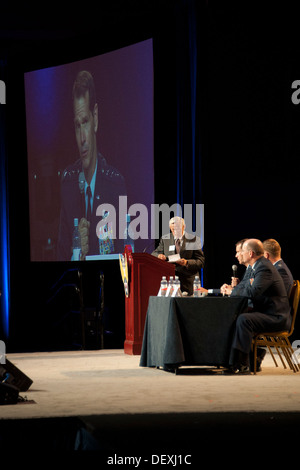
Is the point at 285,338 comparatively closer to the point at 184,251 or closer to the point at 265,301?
the point at 265,301

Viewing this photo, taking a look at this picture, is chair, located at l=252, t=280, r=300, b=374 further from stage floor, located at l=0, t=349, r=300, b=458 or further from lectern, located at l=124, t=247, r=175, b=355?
lectern, located at l=124, t=247, r=175, b=355

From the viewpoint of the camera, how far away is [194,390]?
550 cm

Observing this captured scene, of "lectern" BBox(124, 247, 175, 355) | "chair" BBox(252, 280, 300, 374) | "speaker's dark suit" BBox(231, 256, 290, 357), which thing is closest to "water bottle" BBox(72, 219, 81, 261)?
"lectern" BBox(124, 247, 175, 355)

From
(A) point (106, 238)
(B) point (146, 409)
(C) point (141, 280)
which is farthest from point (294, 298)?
(A) point (106, 238)

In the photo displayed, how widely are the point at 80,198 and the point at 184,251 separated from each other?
2695 millimetres

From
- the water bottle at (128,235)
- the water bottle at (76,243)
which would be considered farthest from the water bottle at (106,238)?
the water bottle at (76,243)

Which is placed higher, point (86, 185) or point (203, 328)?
point (86, 185)

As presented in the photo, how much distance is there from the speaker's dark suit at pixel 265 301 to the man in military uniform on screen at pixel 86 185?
3656 millimetres

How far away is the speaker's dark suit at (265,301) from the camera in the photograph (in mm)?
6445

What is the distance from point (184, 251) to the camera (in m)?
8.27

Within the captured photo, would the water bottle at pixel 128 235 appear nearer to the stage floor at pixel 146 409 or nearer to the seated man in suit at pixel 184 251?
the seated man in suit at pixel 184 251

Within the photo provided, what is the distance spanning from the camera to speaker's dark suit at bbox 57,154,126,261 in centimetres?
1016

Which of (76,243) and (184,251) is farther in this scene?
(76,243)

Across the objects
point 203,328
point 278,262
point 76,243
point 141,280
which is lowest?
point 203,328
